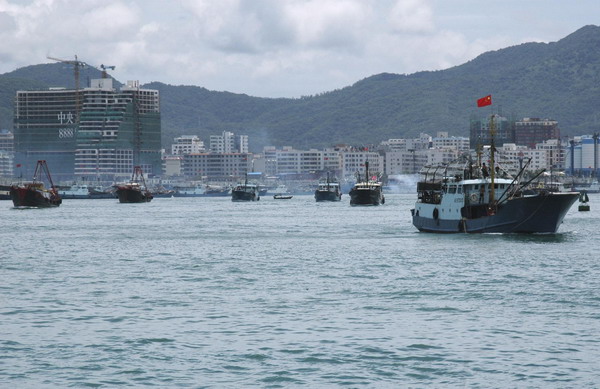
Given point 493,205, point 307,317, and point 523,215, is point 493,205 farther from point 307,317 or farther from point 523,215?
point 307,317

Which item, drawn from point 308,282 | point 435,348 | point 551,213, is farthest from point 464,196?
point 435,348

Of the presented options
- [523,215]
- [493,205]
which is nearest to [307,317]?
[523,215]

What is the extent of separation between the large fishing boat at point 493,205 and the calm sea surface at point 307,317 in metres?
5.72

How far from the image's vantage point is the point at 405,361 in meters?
36.2

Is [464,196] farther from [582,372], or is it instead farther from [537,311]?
[582,372]

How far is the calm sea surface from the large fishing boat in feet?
18.8

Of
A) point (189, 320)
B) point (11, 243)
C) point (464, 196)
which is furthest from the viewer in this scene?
point (11, 243)

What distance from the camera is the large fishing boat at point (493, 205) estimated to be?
8794cm

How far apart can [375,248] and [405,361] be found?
162ft

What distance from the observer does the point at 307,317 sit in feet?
148

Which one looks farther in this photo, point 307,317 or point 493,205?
point 493,205

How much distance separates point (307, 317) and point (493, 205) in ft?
156

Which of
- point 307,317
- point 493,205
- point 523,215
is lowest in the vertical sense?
point 307,317

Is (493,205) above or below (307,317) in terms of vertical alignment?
above
